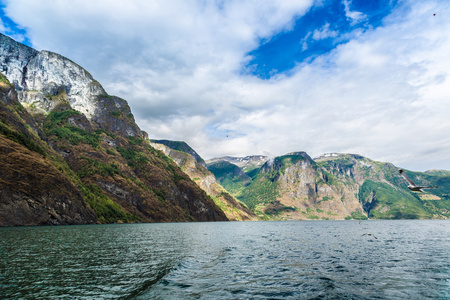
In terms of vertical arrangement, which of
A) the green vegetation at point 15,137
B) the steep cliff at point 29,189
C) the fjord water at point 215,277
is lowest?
the fjord water at point 215,277

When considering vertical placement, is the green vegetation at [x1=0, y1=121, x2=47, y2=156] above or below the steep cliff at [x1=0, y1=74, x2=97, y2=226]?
above

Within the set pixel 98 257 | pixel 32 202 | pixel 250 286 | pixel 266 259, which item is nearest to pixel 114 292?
pixel 250 286

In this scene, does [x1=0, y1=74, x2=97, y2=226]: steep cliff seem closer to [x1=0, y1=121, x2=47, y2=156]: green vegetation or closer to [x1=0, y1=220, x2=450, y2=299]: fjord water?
[x1=0, y1=121, x2=47, y2=156]: green vegetation

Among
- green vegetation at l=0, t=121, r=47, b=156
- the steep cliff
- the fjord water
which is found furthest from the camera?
green vegetation at l=0, t=121, r=47, b=156

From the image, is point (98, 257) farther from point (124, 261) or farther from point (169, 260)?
point (169, 260)

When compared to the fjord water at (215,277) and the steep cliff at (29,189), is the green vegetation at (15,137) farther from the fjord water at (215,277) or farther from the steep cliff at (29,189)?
the fjord water at (215,277)

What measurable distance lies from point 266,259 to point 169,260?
Result: 1427 cm

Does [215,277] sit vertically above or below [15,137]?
below

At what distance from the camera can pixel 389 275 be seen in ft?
88.8

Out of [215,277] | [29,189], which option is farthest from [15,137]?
[215,277]

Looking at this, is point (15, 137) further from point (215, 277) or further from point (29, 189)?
point (215, 277)

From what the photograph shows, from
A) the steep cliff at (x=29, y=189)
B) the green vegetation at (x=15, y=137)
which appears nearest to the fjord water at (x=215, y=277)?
the steep cliff at (x=29, y=189)

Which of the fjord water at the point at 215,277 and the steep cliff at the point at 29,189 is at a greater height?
the steep cliff at the point at 29,189

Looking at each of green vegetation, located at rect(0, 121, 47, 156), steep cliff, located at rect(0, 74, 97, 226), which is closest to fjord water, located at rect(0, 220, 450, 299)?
steep cliff, located at rect(0, 74, 97, 226)
